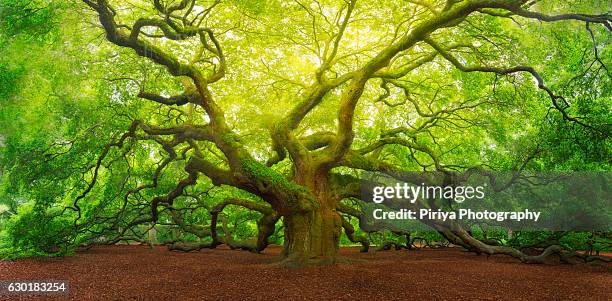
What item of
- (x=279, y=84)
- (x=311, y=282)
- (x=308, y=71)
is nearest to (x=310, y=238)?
(x=311, y=282)

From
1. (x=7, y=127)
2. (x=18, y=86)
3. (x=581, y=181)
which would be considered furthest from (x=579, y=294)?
(x=7, y=127)

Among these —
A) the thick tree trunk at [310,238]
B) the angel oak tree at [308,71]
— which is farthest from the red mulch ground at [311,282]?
the angel oak tree at [308,71]

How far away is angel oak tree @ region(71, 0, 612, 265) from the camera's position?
34.3 ft

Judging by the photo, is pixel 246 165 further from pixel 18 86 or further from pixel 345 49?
pixel 18 86

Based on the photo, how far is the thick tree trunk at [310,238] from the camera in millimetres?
11508

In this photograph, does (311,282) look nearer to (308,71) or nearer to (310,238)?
(310,238)

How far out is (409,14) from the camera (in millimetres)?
12312

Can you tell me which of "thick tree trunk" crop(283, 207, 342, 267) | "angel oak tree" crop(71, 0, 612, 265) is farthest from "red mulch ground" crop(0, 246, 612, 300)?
"angel oak tree" crop(71, 0, 612, 265)

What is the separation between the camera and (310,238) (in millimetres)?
11680

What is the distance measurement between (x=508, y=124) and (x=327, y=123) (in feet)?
21.7

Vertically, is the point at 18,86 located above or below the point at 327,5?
below

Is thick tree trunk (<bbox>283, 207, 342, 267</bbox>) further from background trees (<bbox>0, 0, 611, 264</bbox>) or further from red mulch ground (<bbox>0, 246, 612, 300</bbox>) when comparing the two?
red mulch ground (<bbox>0, 246, 612, 300</bbox>)

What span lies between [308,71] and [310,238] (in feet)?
22.7

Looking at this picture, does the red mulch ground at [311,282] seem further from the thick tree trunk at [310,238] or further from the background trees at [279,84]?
the background trees at [279,84]
